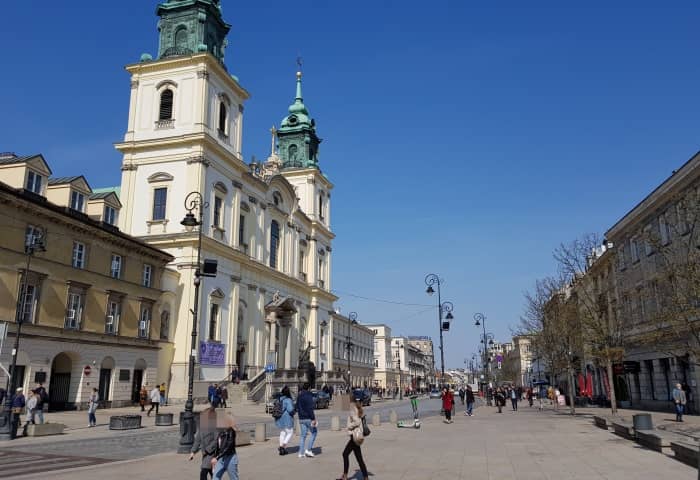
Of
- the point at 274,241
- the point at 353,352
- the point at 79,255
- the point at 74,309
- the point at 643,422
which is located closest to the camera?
the point at 643,422

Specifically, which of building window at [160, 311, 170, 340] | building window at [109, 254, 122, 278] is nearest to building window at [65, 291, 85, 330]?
building window at [109, 254, 122, 278]

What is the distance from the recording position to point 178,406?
39562 mm

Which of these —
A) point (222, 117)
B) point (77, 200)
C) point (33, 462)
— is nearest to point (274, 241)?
point (222, 117)

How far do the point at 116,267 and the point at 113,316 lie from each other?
300cm

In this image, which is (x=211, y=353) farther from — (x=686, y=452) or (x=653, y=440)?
(x=686, y=452)

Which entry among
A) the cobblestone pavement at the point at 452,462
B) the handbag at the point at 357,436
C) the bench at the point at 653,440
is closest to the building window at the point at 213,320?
the cobblestone pavement at the point at 452,462

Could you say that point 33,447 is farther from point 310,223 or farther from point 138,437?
point 310,223

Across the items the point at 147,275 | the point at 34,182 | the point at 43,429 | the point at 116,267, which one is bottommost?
the point at 43,429

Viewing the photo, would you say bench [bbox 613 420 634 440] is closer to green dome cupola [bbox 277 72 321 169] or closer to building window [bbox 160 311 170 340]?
building window [bbox 160 311 170 340]

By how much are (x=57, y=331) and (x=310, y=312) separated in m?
40.9

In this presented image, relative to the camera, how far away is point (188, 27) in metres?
49.6

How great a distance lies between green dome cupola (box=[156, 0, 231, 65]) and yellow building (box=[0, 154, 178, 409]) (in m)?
15.9

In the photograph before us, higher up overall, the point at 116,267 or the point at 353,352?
the point at 116,267

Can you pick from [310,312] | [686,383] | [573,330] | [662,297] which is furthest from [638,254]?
[310,312]
